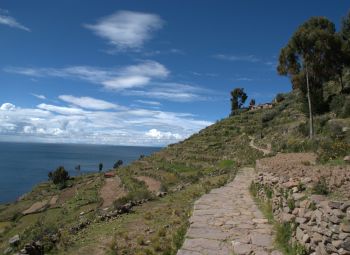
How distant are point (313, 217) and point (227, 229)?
2698 mm

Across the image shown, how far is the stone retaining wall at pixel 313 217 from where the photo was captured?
5.06m

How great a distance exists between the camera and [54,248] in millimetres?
8633

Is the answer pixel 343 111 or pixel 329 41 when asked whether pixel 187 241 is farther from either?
pixel 329 41

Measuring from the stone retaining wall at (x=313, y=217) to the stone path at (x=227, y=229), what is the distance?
0.64m

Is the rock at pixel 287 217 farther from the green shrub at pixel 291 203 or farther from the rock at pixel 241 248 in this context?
the rock at pixel 241 248

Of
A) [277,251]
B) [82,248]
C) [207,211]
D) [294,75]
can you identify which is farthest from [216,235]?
[294,75]

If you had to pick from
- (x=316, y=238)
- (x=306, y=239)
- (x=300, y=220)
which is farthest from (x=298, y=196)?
(x=316, y=238)

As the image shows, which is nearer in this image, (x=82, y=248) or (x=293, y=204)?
(x=293, y=204)

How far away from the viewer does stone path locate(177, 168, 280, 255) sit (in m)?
6.79

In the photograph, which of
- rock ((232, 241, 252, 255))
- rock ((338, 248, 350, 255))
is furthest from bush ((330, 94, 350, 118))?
rock ((338, 248, 350, 255))

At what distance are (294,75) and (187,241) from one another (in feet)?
91.0

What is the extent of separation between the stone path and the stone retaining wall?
638 millimetres

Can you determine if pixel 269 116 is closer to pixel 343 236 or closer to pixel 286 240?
pixel 286 240

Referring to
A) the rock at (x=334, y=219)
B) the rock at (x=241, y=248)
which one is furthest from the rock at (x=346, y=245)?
the rock at (x=241, y=248)
